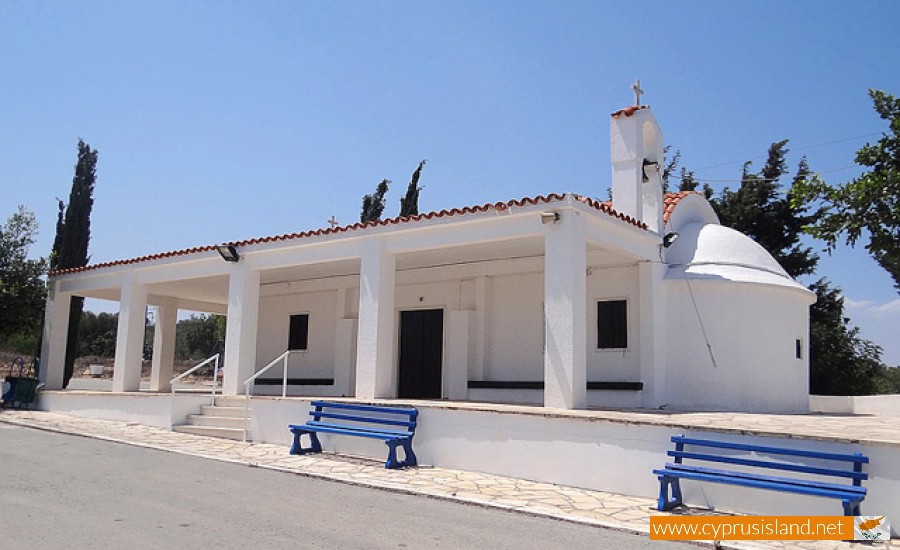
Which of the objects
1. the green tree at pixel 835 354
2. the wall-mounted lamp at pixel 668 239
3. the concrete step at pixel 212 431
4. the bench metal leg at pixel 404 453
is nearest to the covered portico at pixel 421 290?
the wall-mounted lamp at pixel 668 239

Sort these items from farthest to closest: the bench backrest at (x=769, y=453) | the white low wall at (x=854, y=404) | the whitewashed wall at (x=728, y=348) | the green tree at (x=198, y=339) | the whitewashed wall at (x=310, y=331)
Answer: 1. the green tree at (x=198, y=339)
2. the whitewashed wall at (x=310, y=331)
3. the white low wall at (x=854, y=404)
4. the whitewashed wall at (x=728, y=348)
5. the bench backrest at (x=769, y=453)

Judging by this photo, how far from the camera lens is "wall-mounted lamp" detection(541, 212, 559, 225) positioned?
33.5ft

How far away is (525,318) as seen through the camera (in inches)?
554

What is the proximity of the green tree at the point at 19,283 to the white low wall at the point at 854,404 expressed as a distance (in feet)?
65.3

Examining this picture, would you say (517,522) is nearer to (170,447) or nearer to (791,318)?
(170,447)

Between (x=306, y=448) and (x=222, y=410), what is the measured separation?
2928 millimetres

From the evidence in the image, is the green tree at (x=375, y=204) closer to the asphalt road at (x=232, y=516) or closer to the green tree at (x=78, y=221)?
the green tree at (x=78, y=221)

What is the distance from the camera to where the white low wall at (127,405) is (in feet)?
44.8

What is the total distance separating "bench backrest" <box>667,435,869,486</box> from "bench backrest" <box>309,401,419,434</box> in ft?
12.7

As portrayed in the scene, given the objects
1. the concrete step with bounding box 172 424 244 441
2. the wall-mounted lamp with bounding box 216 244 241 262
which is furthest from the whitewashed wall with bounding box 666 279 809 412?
the wall-mounted lamp with bounding box 216 244 241 262

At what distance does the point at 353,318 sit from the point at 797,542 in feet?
37.4

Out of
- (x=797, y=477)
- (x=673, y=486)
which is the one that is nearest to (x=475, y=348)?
(x=673, y=486)

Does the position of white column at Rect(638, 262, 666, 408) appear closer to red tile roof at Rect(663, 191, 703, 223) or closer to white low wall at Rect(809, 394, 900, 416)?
red tile roof at Rect(663, 191, 703, 223)

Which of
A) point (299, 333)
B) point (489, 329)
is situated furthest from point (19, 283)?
point (489, 329)
